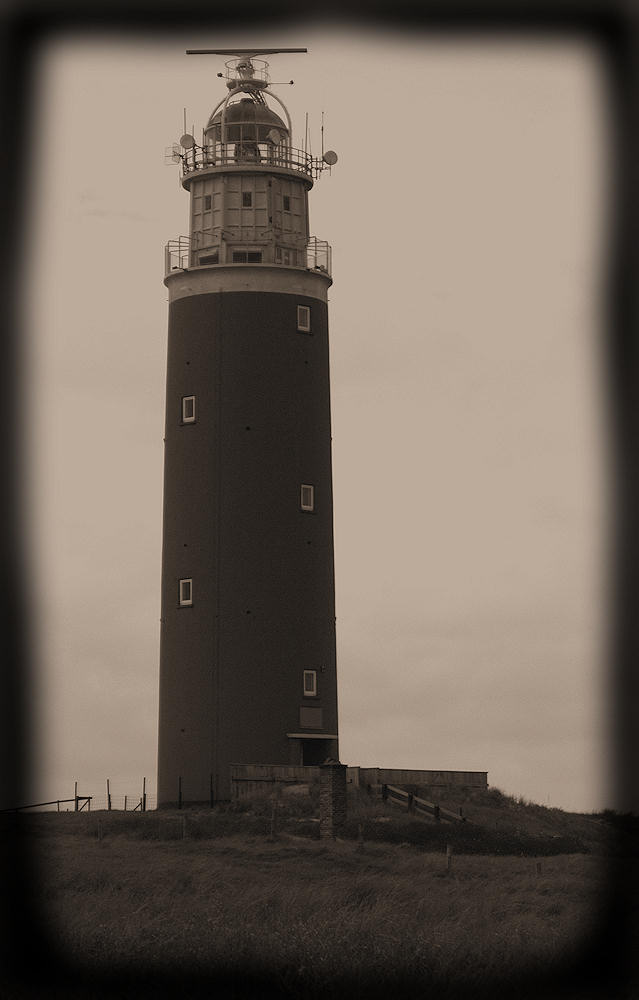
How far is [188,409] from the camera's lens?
57125 millimetres

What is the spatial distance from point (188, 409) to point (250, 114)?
973 cm

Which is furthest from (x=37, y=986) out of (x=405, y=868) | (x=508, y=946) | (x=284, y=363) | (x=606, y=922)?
(x=284, y=363)

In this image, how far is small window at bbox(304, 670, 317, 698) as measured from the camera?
55594 mm

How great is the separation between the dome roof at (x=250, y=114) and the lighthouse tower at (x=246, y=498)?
2.07 ft

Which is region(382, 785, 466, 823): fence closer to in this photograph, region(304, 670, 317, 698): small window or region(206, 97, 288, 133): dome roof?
region(304, 670, 317, 698): small window

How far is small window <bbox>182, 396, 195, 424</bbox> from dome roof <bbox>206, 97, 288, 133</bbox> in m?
8.96

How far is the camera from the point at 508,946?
1281 inches

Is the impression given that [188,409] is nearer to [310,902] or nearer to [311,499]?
[311,499]

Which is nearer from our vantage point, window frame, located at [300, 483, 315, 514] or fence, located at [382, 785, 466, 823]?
fence, located at [382, 785, 466, 823]

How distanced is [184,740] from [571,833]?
451 inches

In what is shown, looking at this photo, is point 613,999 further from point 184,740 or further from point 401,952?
point 184,740

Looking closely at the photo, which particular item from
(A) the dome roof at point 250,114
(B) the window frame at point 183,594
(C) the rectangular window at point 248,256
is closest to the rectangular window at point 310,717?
(B) the window frame at point 183,594

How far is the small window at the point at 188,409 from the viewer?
187 ft

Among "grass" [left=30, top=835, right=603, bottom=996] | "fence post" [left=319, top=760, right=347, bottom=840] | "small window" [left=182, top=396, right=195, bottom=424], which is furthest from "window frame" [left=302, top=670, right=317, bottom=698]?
"small window" [left=182, top=396, right=195, bottom=424]
